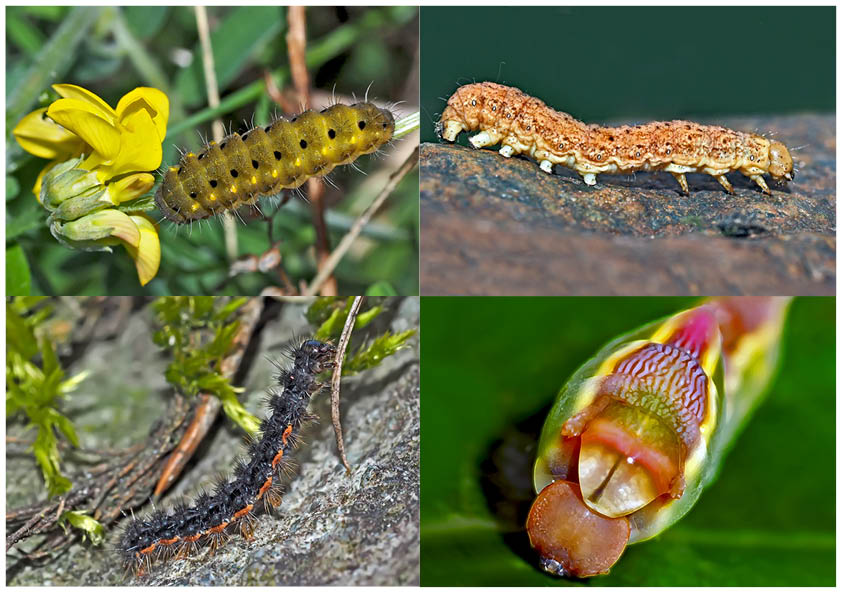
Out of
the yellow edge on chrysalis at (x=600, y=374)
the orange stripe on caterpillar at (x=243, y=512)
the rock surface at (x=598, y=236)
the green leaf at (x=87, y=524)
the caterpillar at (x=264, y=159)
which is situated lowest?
the green leaf at (x=87, y=524)

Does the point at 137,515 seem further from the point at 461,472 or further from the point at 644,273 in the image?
the point at 644,273

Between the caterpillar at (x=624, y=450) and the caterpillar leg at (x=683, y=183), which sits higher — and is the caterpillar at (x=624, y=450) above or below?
below

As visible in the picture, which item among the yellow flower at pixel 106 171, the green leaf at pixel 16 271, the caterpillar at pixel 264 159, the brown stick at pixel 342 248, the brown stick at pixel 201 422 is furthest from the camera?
the brown stick at pixel 342 248

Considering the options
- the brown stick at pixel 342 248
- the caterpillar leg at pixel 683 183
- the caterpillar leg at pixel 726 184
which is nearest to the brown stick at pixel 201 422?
the brown stick at pixel 342 248

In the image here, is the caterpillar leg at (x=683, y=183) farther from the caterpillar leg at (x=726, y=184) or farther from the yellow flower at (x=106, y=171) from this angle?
the yellow flower at (x=106, y=171)

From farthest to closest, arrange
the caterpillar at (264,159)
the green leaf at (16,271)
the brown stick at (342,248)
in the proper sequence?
the brown stick at (342,248)
the green leaf at (16,271)
the caterpillar at (264,159)

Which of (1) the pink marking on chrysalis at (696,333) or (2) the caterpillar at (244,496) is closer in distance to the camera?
(1) the pink marking on chrysalis at (696,333)

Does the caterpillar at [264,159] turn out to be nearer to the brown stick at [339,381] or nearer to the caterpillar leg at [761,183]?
the brown stick at [339,381]

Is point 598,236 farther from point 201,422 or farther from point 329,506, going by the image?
point 201,422

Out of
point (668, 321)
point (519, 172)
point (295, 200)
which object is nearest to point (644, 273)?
point (668, 321)
